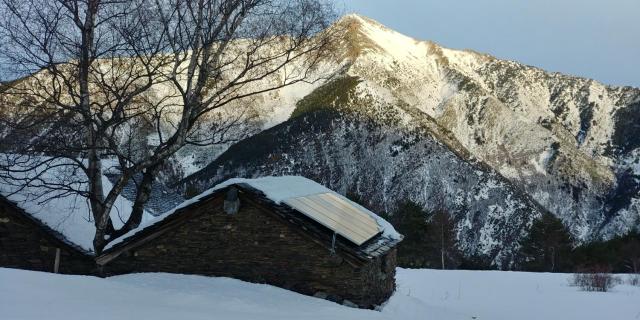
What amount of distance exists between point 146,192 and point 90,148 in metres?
1.90

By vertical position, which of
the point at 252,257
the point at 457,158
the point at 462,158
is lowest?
the point at 252,257

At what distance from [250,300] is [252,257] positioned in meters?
1.85

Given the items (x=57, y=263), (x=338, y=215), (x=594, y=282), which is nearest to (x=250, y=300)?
(x=338, y=215)

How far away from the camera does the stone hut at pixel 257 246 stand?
11492 mm

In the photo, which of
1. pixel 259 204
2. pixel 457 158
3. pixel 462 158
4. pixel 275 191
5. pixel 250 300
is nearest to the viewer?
pixel 250 300

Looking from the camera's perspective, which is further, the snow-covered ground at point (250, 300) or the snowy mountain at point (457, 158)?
the snowy mountain at point (457, 158)

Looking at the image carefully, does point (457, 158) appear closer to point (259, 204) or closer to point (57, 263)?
point (57, 263)

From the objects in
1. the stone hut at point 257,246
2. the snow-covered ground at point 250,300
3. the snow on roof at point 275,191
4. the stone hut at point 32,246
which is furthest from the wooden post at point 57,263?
the snow-covered ground at point 250,300

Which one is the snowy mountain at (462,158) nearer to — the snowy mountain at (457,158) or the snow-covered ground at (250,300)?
the snowy mountain at (457,158)

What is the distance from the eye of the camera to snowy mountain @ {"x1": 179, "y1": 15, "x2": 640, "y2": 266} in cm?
11712

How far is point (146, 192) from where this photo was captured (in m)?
13.7

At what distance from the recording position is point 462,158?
420ft

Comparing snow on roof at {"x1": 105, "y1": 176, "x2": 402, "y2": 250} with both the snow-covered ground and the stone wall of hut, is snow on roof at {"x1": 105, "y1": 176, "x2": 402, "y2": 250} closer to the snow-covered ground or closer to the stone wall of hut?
the stone wall of hut

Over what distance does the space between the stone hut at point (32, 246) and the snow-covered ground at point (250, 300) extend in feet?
13.2
